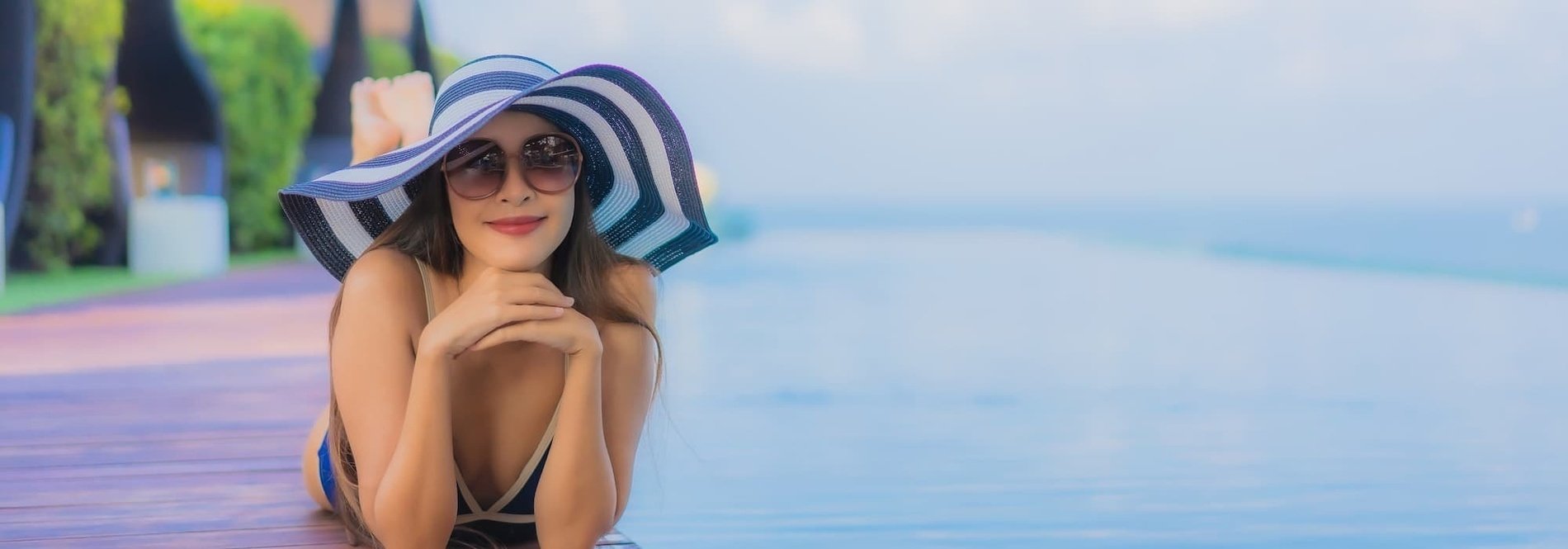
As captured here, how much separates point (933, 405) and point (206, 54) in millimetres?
9300

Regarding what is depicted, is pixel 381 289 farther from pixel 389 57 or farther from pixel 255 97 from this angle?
pixel 389 57

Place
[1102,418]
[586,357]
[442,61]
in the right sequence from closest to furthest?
[586,357], [1102,418], [442,61]

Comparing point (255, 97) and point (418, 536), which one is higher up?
point (255, 97)

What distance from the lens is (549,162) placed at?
1915mm

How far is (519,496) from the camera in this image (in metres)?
2.26

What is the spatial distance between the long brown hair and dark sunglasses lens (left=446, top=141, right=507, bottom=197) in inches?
5.6

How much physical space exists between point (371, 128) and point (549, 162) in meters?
1.01

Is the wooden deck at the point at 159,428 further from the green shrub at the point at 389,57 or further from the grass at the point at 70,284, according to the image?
the green shrub at the point at 389,57

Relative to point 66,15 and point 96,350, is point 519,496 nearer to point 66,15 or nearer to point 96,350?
point 96,350

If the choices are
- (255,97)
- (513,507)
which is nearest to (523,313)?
(513,507)

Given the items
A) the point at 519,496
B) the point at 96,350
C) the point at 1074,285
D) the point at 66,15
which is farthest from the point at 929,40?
the point at 519,496

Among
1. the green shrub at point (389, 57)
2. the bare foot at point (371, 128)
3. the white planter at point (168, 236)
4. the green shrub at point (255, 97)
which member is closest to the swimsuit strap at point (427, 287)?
the bare foot at point (371, 128)

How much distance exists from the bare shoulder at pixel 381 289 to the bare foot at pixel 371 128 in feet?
2.47

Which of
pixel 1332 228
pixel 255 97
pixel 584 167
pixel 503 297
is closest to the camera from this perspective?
pixel 503 297
